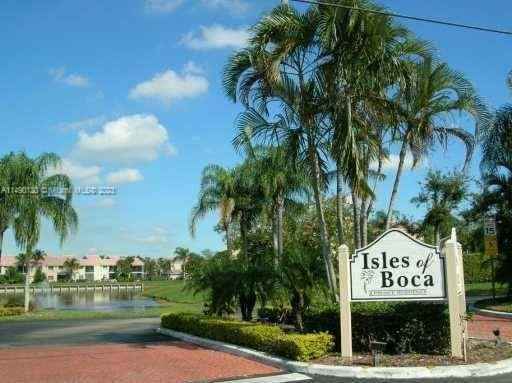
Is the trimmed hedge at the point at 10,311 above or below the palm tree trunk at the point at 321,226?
below

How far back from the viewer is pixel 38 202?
2595 centimetres

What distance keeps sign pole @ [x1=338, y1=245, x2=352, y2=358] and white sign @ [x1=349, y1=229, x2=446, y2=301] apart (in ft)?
0.49

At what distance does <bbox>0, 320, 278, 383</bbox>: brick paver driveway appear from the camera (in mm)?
10250

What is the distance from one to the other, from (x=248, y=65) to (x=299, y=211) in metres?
13.2

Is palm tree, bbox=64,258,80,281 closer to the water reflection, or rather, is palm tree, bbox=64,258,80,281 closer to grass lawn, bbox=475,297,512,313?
the water reflection

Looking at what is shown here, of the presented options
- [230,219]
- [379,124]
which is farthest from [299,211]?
[379,124]

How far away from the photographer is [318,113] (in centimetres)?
1343

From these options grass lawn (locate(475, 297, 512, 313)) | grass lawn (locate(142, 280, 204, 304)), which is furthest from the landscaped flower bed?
grass lawn (locate(142, 280, 204, 304))

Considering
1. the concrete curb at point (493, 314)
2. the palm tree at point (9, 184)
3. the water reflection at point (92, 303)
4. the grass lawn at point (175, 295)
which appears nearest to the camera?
the concrete curb at point (493, 314)

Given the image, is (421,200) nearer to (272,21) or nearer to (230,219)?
(230,219)

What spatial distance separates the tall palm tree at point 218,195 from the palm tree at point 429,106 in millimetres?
11697

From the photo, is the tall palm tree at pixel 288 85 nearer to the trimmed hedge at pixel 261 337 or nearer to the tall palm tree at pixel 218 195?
the trimmed hedge at pixel 261 337

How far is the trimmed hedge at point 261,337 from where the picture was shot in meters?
11.0

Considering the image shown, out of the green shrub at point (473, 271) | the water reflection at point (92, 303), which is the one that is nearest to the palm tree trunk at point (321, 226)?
the water reflection at point (92, 303)
